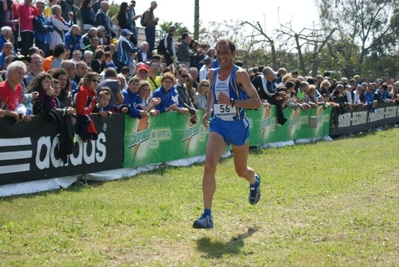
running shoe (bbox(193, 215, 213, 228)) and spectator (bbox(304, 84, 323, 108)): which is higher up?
spectator (bbox(304, 84, 323, 108))

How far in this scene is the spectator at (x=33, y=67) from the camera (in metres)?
11.5

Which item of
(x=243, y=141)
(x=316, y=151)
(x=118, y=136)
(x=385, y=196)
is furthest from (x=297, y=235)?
(x=316, y=151)

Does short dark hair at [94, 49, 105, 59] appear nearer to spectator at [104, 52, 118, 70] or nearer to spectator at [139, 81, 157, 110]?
spectator at [104, 52, 118, 70]

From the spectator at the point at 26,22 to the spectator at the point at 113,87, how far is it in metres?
3.83

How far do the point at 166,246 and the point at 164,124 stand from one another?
6.82 meters

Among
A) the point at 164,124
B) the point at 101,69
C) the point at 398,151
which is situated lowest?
the point at 398,151

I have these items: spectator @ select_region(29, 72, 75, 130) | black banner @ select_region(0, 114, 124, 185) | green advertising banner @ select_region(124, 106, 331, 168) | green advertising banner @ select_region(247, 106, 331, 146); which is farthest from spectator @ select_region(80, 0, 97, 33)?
spectator @ select_region(29, 72, 75, 130)

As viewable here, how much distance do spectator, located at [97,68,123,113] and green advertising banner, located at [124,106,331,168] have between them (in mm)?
334

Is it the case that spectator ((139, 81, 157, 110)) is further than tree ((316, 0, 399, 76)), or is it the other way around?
tree ((316, 0, 399, 76))

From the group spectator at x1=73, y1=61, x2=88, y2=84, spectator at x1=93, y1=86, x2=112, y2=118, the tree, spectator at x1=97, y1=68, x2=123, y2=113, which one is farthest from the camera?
the tree

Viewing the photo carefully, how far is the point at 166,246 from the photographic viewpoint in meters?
7.32

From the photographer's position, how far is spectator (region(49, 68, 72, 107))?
441 inches

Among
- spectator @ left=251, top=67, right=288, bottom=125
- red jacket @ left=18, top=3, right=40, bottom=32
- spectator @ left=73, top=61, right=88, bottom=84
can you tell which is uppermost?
red jacket @ left=18, top=3, right=40, bottom=32

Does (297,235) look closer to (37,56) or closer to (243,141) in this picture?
(243,141)
